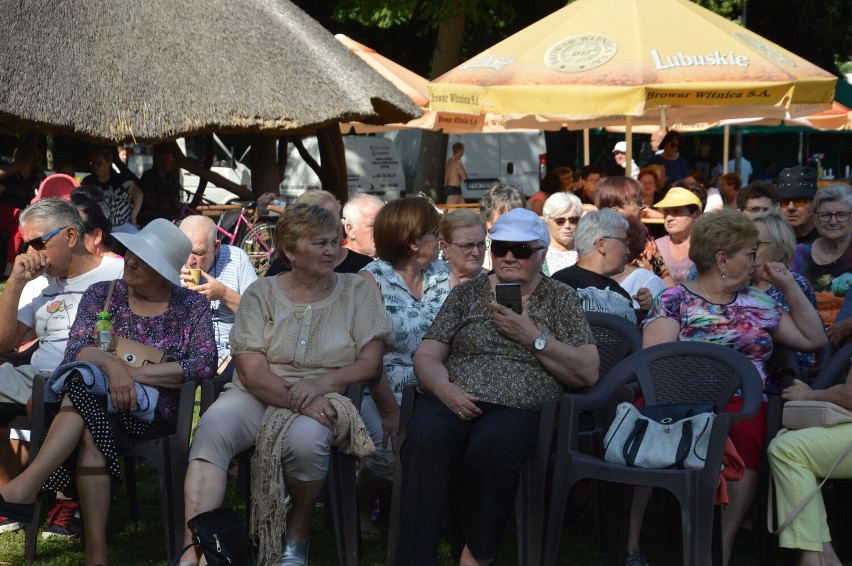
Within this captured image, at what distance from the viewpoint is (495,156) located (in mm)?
24766

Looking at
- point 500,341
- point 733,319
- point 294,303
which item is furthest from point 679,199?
point 294,303

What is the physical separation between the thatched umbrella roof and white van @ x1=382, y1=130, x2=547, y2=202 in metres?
12.5

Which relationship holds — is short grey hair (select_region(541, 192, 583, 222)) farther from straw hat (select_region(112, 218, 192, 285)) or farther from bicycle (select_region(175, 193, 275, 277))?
bicycle (select_region(175, 193, 275, 277))

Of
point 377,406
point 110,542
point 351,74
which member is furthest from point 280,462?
point 351,74

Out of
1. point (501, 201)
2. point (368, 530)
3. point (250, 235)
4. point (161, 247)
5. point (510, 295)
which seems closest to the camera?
point (510, 295)

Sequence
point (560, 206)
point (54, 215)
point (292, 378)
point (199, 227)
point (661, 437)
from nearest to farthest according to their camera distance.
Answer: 1. point (661, 437)
2. point (292, 378)
3. point (54, 215)
4. point (199, 227)
5. point (560, 206)

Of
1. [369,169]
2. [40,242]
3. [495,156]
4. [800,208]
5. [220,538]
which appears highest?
[40,242]

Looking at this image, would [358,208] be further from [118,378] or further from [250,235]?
[250,235]

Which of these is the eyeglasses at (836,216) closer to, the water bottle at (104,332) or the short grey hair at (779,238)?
the short grey hair at (779,238)

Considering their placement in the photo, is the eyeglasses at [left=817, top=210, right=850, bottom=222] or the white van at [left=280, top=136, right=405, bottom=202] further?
the white van at [left=280, top=136, right=405, bottom=202]

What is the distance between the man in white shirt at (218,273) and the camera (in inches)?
231

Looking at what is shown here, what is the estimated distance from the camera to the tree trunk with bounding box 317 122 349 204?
1288cm

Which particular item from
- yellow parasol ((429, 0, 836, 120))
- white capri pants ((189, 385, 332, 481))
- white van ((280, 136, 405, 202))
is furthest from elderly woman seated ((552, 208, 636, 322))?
white van ((280, 136, 405, 202))

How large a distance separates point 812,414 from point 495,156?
2051 centimetres
